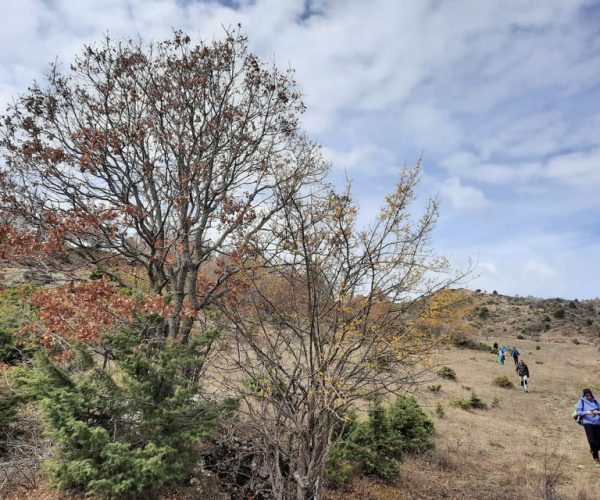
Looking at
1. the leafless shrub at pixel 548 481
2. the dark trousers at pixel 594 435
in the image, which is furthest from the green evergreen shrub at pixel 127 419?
the dark trousers at pixel 594 435

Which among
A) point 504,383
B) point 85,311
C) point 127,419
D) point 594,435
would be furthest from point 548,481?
point 504,383

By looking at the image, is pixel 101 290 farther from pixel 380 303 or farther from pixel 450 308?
pixel 450 308

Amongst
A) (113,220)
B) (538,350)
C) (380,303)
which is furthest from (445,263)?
(538,350)

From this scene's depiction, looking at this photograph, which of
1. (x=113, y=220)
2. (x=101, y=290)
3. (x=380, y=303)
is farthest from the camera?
(x=113, y=220)

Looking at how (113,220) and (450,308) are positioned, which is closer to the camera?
(450,308)

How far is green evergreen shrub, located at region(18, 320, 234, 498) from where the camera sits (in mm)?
4648

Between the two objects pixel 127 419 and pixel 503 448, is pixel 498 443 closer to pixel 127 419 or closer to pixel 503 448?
pixel 503 448

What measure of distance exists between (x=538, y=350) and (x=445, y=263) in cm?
3868

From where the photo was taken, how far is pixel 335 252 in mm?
5398

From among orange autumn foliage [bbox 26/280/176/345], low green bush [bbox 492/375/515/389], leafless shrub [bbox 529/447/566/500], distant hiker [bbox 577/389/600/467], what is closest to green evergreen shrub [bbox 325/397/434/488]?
leafless shrub [bbox 529/447/566/500]

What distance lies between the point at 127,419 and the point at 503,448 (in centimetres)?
1091

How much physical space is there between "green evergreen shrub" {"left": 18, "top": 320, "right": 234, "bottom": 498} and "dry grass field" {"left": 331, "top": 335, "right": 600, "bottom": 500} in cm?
343

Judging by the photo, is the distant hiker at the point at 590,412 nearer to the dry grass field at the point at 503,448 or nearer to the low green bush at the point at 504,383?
the dry grass field at the point at 503,448

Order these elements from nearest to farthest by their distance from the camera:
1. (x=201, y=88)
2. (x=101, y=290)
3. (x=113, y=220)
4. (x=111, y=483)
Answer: (x=111, y=483) < (x=101, y=290) < (x=113, y=220) < (x=201, y=88)
